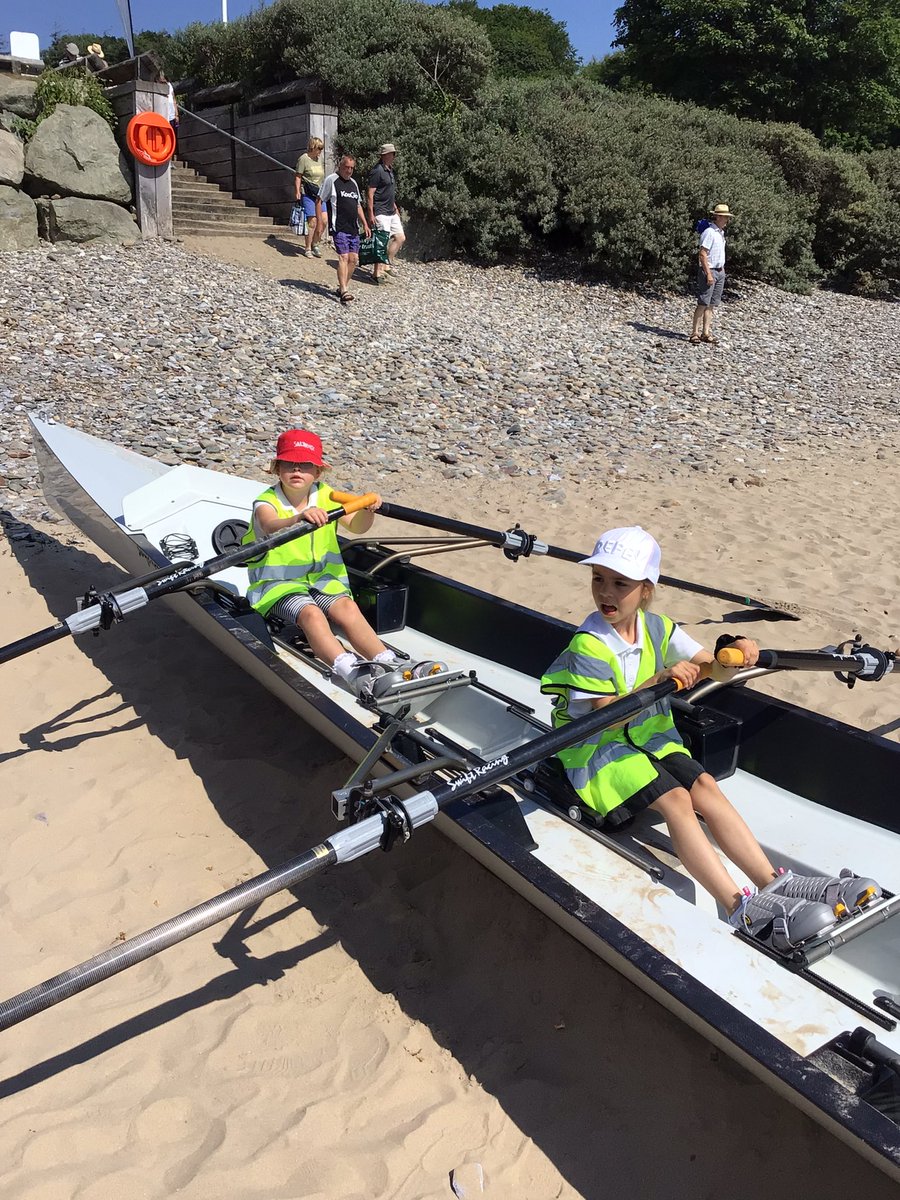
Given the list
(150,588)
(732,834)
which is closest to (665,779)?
(732,834)

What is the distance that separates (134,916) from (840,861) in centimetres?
265

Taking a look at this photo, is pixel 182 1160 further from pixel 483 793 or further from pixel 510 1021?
pixel 483 793

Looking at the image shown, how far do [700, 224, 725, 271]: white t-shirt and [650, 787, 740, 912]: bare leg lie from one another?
12.2 meters

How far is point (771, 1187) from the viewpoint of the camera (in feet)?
8.74

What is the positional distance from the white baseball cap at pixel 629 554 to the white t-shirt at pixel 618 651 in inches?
10.3

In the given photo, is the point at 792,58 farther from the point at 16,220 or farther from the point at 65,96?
the point at 16,220

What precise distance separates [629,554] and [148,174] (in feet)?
43.8

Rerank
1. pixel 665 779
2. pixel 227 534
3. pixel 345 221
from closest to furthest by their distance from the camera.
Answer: pixel 665 779 < pixel 227 534 < pixel 345 221

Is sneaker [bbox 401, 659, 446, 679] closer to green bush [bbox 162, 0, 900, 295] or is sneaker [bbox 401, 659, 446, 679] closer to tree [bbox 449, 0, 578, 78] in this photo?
green bush [bbox 162, 0, 900, 295]

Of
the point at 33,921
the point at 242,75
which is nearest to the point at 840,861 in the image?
the point at 33,921

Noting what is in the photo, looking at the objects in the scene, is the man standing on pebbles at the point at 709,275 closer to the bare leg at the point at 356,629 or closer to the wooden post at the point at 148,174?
the wooden post at the point at 148,174

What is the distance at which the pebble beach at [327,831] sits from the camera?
109 inches

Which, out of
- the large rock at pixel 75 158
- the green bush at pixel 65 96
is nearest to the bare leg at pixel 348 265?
the large rock at pixel 75 158

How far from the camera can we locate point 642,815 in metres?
3.76
